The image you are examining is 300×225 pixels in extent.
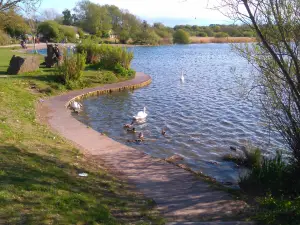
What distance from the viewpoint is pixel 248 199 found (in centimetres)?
638

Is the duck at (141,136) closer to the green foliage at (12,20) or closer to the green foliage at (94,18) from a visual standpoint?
the green foliage at (12,20)

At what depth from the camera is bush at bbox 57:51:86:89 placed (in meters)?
18.9

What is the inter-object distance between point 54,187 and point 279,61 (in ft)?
13.7

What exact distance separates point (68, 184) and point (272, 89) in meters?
4.17

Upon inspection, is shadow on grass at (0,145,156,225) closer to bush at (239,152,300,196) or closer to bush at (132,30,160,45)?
bush at (239,152,300,196)

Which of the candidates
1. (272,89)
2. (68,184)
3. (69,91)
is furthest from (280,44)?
(69,91)

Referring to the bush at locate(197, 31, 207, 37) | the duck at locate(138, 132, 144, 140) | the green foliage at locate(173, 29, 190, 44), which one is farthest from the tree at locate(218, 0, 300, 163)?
the bush at locate(197, 31, 207, 37)

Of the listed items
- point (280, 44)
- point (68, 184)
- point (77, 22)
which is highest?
A: point (77, 22)

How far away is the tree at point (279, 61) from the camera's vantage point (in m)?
5.54

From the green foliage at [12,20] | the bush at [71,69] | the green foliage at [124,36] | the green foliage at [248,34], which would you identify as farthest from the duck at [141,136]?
the green foliage at [124,36]

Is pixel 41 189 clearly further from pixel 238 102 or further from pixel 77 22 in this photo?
Result: pixel 77 22

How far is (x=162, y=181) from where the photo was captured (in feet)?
23.2

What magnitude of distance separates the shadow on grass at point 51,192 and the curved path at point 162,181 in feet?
2.14

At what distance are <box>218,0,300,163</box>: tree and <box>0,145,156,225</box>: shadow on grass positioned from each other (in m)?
3.31
